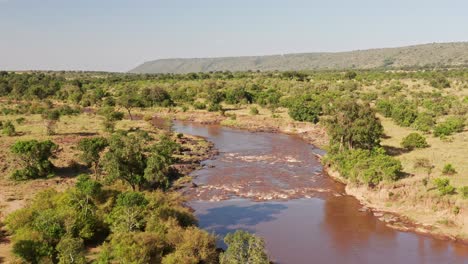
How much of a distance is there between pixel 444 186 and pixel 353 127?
39.4ft

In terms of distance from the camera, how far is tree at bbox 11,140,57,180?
3512 centimetres

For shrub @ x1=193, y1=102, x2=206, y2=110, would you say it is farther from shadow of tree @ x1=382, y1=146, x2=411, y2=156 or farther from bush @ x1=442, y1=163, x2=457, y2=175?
bush @ x1=442, y1=163, x2=457, y2=175

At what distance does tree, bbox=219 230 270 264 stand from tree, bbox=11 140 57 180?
23.5 m

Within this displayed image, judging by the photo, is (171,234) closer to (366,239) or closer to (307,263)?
(307,263)

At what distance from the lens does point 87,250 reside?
22859 millimetres

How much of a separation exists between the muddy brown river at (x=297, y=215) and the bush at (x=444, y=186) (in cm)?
493

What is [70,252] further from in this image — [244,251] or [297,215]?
[297,215]

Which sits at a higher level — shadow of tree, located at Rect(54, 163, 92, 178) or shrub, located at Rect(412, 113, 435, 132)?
shrub, located at Rect(412, 113, 435, 132)

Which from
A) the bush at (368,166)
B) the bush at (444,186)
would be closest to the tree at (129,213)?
the bush at (368,166)

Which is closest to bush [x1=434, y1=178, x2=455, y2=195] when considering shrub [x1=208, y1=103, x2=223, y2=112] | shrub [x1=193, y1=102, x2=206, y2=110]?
shrub [x1=208, y1=103, x2=223, y2=112]

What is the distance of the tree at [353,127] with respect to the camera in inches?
1590

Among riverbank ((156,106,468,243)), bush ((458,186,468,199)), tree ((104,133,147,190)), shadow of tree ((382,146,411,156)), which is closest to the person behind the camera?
riverbank ((156,106,468,243))

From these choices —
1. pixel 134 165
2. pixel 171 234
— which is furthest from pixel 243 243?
pixel 134 165

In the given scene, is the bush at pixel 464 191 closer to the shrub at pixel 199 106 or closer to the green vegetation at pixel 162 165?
the green vegetation at pixel 162 165
